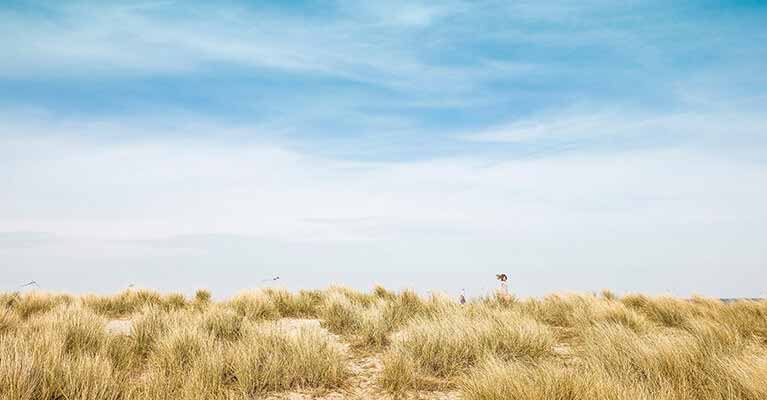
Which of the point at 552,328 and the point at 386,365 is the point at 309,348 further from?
the point at 552,328

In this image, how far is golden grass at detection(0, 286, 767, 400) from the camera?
14.3 feet

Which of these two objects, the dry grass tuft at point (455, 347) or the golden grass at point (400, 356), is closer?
the golden grass at point (400, 356)

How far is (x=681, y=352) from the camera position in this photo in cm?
569

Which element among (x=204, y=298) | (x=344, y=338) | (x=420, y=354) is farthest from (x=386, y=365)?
(x=204, y=298)

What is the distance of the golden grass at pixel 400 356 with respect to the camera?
4.36 metres

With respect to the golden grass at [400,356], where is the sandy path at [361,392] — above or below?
below

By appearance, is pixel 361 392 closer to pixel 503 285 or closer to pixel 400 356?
pixel 400 356

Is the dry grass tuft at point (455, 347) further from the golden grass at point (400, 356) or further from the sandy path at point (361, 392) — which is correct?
the sandy path at point (361, 392)

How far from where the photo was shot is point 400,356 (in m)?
5.77

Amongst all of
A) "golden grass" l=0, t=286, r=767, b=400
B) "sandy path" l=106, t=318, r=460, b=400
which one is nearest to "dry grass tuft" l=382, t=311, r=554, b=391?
"golden grass" l=0, t=286, r=767, b=400

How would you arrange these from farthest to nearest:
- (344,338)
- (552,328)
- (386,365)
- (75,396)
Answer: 1. (552,328)
2. (344,338)
3. (386,365)
4. (75,396)

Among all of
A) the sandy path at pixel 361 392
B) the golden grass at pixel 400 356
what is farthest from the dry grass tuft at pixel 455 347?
the sandy path at pixel 361 392

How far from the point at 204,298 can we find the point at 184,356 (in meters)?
8.12

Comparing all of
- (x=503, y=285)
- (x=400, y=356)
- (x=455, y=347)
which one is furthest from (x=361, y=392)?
(x=503, y=285)
